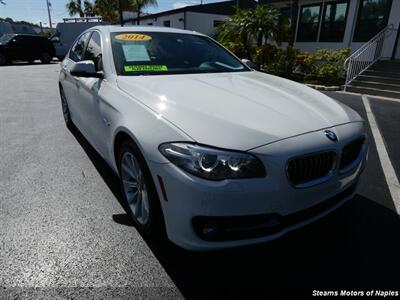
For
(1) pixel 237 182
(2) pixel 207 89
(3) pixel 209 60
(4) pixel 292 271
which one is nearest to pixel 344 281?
(4) pixel 292 271

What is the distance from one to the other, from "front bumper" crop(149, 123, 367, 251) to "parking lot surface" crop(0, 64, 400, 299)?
345mm

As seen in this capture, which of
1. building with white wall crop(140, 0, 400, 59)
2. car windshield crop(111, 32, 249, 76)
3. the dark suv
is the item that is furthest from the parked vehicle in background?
car windshield crop(111, 32, 249, 76)

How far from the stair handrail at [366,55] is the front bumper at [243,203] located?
9378 mm

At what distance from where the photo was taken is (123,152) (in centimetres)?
244

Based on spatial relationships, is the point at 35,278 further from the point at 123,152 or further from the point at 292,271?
the point at 292,271

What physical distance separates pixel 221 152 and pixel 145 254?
1.06m

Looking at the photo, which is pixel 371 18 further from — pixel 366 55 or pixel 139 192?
pixel 139 192

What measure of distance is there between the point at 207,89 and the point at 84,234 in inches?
61.6

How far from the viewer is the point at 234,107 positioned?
2170 millimetres

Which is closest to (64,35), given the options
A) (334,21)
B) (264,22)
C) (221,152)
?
(264,22)

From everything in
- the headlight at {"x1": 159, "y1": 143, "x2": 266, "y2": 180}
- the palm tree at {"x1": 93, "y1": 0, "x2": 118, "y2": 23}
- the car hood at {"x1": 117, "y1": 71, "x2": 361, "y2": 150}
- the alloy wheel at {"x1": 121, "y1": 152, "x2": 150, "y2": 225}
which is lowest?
the alloy wheel at {"x1": 121, "y1": 152, "x2": 150, "y2": 225}

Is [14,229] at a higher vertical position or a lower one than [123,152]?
lower

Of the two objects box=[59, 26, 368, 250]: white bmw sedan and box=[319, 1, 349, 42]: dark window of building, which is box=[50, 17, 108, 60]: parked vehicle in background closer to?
box=[319, 1, 349, 42]: dark window of building

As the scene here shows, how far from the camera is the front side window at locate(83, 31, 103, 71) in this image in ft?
10.5
